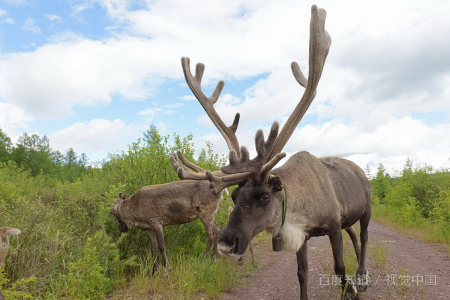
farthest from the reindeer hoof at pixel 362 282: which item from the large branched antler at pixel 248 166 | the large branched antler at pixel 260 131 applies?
the large branched antler at pixel 248 166

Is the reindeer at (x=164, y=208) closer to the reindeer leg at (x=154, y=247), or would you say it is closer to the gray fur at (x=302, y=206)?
the reindeer leg at (x=154, y=247)

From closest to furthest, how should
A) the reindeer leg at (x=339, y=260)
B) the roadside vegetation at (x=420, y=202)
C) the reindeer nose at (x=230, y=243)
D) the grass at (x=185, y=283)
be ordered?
the reindeer nose at (x=230, y=243) < the reindeer leg at (x=339, y=260) < the grass at (x=185, y=283) < the roadside vegetation at (x=420, y=202)

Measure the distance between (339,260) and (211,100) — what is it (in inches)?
120

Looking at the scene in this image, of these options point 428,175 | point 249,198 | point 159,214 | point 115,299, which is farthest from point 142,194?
point 428,175

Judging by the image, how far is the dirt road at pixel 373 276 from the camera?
5.00 meters

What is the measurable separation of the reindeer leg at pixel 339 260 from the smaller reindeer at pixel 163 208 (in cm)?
312

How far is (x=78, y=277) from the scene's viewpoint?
15.2ft

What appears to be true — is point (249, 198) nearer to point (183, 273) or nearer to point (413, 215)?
point (183, 273)

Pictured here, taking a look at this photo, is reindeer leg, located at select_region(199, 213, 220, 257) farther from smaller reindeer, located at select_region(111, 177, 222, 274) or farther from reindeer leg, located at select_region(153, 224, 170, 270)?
reindeer leg, located at select_region(153, 224, 170, 270)

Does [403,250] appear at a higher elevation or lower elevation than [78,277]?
lower

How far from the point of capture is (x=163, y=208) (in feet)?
20.8

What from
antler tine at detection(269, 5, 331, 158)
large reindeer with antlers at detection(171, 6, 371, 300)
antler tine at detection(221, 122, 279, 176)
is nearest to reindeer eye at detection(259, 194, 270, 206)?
large reindeer with antlers at detection(171, 6, 371, 300)

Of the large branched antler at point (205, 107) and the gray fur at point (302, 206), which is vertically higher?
the large branched antler at point (205, 107)

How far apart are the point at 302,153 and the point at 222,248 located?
2.02 m
